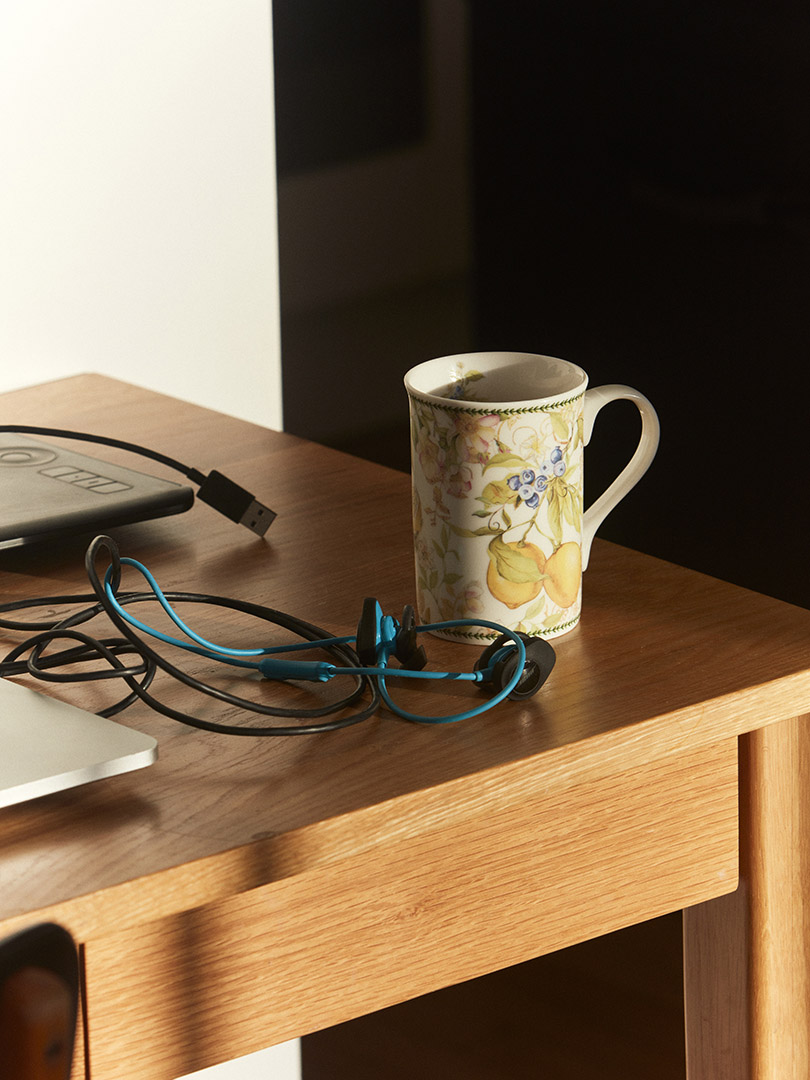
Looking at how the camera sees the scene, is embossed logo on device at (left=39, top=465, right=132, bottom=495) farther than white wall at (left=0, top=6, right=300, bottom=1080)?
No

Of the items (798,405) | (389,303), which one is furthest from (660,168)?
(389,303)

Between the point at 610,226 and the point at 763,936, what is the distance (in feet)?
2.22

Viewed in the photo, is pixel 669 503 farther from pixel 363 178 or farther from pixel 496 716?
pixel 496 716

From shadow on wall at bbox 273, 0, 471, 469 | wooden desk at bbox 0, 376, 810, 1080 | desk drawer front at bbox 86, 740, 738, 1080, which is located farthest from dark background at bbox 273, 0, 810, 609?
desk drawer front at bbox 86, 740, 738, 1080

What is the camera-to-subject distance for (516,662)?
629mm


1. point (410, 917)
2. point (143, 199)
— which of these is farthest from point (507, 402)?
point (143, 199)

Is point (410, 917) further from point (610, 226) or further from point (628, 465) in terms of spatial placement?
point (610, 226)

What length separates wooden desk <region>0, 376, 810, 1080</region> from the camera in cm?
53

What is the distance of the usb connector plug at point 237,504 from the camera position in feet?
2.85

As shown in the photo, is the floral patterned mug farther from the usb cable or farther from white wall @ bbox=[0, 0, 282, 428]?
white wall @ bbox=[0, 0, 282, 428]

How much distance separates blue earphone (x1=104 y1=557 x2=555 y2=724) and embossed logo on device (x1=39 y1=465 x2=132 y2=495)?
23 cm

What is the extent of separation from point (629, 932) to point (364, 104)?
0.83 m

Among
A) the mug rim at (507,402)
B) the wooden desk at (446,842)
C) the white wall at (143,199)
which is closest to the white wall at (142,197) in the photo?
the white wall at (143,199)

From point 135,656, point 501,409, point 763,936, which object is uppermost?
point 501,409
